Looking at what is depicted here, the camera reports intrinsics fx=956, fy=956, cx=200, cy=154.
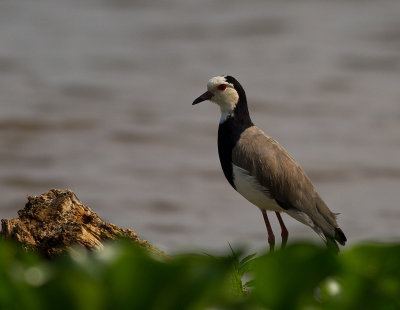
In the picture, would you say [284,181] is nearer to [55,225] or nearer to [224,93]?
[224,93]

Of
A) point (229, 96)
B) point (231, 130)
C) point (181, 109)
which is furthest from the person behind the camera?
point (181, 109)

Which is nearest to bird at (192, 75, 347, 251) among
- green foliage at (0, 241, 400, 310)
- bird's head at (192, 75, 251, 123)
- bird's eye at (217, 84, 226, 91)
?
bird's head at (192, 75, 251, 123)

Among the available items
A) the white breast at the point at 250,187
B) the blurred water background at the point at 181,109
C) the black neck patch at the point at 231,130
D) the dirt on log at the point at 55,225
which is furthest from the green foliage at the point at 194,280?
the blurred water background at the point at 181,109

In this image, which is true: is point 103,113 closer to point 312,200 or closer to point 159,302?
point 312,200

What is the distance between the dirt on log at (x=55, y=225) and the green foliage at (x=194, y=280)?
2.26 meters

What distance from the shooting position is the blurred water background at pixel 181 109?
1227cm

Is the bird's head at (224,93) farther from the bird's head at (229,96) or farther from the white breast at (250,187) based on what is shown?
the white breast at (250,187)

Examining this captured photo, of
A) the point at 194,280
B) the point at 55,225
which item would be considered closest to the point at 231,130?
the point at 55,225

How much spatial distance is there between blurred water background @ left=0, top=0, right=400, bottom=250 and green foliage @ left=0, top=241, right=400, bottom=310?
7.37 m

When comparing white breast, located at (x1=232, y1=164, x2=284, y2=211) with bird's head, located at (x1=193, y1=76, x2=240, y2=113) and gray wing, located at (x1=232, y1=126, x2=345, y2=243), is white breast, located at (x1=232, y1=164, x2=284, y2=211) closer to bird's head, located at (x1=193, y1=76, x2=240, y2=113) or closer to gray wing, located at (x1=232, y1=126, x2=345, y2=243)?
gray wing, located at (x1=232, y1=126, x2=345, y2=243)

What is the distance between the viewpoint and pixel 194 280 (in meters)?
2.32

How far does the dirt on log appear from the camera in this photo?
16.3ft

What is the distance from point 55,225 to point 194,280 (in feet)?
9.34

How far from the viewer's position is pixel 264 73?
1703cm
